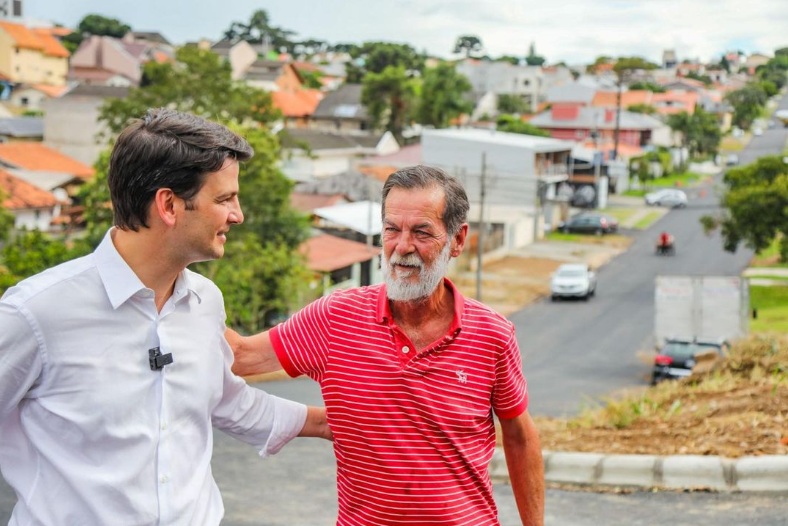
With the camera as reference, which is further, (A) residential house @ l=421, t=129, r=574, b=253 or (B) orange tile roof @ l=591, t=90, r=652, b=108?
(B) orange tile roof @ l=591, t=90, r=652, b=108

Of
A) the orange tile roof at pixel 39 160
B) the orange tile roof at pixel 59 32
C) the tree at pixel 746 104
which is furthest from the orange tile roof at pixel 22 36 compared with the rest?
the tree at pixel 746 104

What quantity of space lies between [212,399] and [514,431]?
1043mm

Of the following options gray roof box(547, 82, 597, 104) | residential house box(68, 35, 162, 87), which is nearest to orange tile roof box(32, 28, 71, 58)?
residential house box(68, 35, 162, 87)

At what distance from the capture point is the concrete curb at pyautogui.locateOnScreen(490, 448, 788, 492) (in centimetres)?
612

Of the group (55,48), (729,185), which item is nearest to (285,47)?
(55,48)

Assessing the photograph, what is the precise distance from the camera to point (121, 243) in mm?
2762

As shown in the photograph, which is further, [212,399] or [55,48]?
[55,48]

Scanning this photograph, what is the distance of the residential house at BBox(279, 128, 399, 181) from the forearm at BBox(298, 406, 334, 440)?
158ft

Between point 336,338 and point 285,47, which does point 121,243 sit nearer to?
point 336,338

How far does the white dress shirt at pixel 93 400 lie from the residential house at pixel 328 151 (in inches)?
1919

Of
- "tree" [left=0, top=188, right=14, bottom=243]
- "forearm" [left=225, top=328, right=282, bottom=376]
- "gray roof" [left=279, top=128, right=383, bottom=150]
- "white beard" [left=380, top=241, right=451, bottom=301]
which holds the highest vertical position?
"white beard" [left=380, top=241, right=451, bottom=301]

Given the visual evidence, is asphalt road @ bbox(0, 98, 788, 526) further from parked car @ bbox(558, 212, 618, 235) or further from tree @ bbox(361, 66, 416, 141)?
tree @ bbox(361, 66, 416, 141)

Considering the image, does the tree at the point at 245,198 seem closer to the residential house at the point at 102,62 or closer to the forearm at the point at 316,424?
the forearm at the point at 316,424

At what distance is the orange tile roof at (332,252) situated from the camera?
31.4 meters
